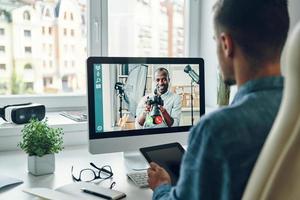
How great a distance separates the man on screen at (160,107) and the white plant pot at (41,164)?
0.36m

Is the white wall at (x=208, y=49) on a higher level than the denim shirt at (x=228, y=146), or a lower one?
higher

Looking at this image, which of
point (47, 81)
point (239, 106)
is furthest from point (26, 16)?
point (239, 106)

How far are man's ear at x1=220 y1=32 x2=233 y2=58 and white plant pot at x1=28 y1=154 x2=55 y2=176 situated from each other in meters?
0.86

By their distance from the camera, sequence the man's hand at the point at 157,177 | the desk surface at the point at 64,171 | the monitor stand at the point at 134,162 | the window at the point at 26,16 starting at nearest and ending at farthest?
the man's hand at the point at 157,177
the desk surface at the point at 64,171
the monitor stand at the point at 134,162
the window at the point at 26,16

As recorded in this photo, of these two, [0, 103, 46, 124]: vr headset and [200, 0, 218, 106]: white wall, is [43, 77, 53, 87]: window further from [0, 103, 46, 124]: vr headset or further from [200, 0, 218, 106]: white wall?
[200, 0, 218, 106]: white wall

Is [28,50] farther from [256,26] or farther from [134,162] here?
[256,26]

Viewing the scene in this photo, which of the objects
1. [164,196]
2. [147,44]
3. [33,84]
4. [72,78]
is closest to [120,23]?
[147,44]

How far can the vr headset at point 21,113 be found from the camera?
74.6 inches

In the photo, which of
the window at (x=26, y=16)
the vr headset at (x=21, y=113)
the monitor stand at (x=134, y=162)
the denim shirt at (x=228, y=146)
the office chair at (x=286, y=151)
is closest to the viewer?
the office chair at (x=286, y=151)

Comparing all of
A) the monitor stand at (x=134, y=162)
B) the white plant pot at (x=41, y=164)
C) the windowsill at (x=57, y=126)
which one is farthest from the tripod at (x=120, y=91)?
the windowsill at (x=57, y=126)

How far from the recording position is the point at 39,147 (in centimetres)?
152

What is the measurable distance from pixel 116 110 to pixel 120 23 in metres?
0.92

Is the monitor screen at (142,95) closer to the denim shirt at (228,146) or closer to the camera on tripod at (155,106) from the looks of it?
the camera on tripod at (155,106)

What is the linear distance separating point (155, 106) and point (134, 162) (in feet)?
0.83
